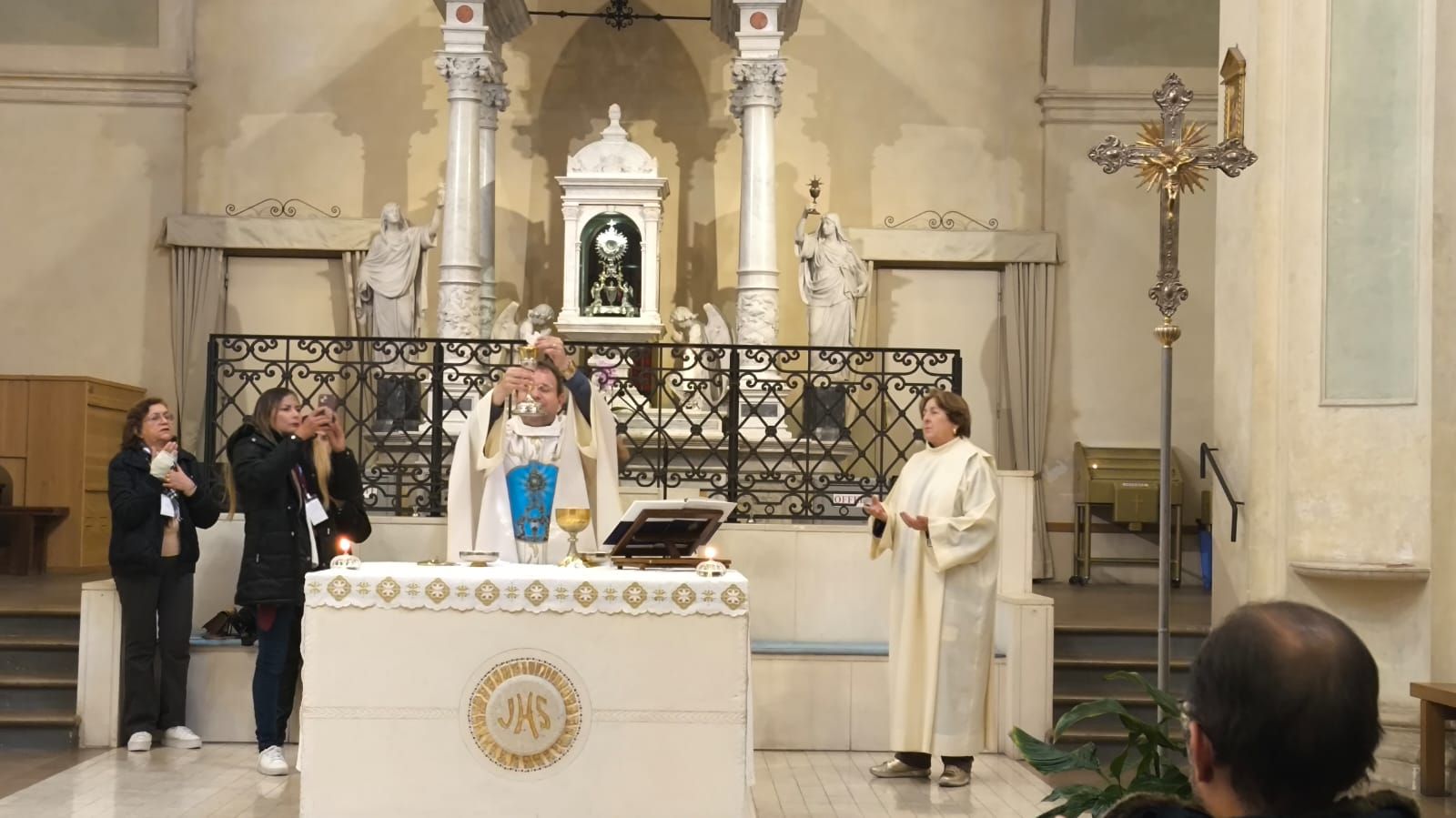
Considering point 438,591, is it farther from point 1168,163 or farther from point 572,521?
point 1168,163

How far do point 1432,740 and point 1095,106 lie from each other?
7646 millimetres

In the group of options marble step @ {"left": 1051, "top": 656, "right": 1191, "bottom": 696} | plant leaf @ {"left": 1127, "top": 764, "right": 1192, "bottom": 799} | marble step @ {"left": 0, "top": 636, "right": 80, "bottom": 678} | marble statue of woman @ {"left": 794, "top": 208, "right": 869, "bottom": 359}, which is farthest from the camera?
marble statue of woman @ {"left": 794, "top": 208, "right": 869, "bottom": 359}

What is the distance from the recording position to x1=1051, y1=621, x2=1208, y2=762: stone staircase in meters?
8.36

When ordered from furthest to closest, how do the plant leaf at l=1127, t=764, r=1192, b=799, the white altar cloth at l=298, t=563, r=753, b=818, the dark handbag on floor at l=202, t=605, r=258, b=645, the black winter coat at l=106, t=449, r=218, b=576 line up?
the dark handbag on floor at l=202, t=605, r=258, b=645 < the black winter coat at l=106, t=449, r=218, b=576 < the white altar cloth at l=298, t=563, r=753, b=818 < the plant leaf at l=1127, t=764, r=1192, b=799

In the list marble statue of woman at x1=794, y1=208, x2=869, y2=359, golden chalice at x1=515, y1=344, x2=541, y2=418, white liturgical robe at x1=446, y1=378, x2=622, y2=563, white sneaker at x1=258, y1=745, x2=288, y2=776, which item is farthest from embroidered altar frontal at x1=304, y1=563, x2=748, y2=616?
marble statue of woman at x1=794, y1=208, x2=869, y2=359

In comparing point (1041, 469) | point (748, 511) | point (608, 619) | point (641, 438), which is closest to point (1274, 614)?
point (608, 619)

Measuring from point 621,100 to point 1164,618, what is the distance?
8.88 m

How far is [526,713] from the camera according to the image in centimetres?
546

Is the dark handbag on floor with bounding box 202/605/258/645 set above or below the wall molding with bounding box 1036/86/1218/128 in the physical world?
below

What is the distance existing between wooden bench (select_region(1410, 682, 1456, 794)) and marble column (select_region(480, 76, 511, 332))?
7.35 m

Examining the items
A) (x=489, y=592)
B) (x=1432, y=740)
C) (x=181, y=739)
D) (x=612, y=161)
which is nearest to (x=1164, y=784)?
(x=489, y=592)

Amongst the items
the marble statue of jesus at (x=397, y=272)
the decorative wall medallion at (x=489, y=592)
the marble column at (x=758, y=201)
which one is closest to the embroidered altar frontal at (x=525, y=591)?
the decorative wall medallion at (x=489, y=592)

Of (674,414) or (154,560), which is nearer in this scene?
(154,560)

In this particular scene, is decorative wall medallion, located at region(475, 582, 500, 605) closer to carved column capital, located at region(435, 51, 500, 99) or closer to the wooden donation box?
carved column capital, located at region(435, 51, 500, 99)
